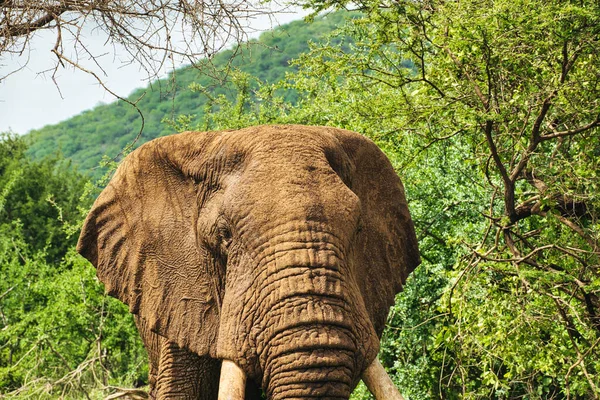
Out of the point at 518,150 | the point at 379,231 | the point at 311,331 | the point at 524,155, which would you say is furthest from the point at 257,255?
the point at 518,150

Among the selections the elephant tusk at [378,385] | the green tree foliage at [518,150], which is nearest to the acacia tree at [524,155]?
the green tree foliage at [518,150]

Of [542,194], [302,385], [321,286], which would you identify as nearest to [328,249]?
[321,286]

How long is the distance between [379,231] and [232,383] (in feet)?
4.97

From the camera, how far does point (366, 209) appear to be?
17.4 feet

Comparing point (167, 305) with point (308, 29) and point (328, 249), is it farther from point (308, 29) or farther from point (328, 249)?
point (308, 29)

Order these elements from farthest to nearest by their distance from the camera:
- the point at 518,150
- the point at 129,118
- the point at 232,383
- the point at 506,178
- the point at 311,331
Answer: the point at 129,118
the point at 518,150
the point at 506,178
the point at 232,383
the point at 311,331

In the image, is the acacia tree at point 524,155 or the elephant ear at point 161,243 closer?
the elephant ear at point 161,243

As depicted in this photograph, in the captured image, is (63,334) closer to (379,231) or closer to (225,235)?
(379,231)

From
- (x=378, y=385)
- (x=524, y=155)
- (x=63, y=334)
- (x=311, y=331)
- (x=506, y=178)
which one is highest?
(x=311, y=331)

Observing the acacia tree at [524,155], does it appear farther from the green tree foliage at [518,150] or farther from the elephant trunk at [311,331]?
the elephant trunk at [311,331]

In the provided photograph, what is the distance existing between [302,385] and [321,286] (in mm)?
429

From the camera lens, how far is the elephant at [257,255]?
13.3ft

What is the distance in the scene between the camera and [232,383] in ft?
13.9

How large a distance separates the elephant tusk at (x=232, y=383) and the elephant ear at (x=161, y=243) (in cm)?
43
